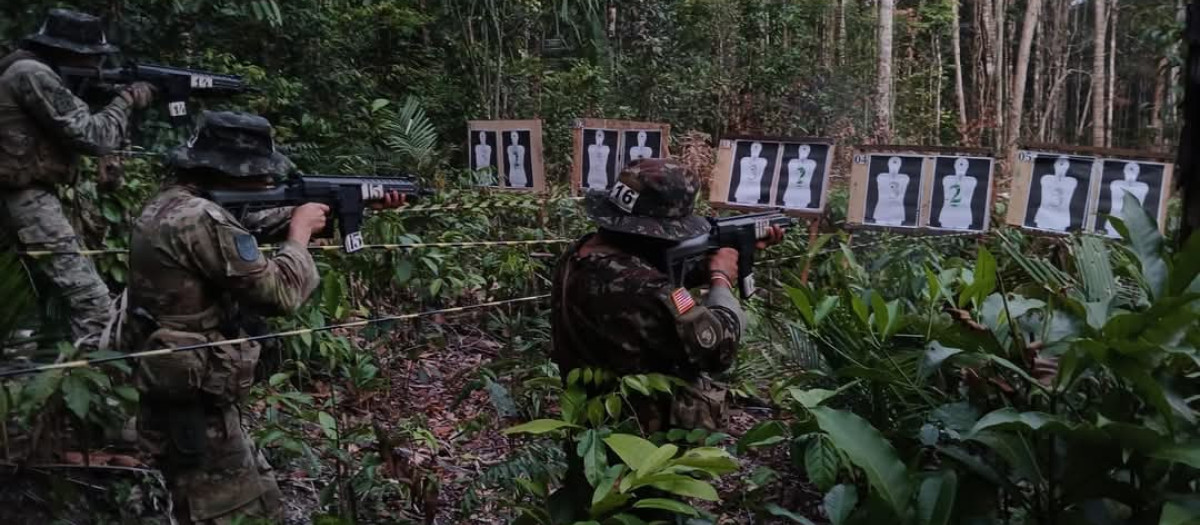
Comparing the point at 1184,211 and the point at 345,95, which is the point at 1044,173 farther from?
the point at 345,95

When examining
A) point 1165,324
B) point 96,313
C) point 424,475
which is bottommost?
point 424,475

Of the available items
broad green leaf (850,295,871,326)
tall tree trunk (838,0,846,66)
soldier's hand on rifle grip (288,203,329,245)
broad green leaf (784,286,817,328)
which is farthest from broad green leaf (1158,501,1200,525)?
tall tree trunk (838,0,846,66)

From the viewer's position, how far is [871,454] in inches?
83.6

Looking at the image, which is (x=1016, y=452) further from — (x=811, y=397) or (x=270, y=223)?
(x=270, y=223)

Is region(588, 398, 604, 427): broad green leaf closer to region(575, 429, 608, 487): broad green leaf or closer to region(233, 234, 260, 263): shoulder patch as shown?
region(575, 429, 608, 487): broad green leaf

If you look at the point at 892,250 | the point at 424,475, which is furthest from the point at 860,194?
the point at 424,475

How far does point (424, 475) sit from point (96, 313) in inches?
86.0

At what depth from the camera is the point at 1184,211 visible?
7.57 ft

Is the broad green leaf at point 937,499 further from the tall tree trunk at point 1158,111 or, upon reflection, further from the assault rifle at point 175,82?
the tall tree trunk at point 1158,111

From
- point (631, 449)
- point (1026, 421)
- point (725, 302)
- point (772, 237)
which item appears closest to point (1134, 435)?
point (1026, 421)

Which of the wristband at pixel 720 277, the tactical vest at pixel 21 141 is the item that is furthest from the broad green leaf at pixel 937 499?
the tactical vest at pixel 21 141

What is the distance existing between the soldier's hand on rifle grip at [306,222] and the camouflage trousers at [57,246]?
A: 1.65m

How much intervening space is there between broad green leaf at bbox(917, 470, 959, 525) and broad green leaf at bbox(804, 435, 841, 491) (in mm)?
202

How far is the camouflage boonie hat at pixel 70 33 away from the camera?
477cm
